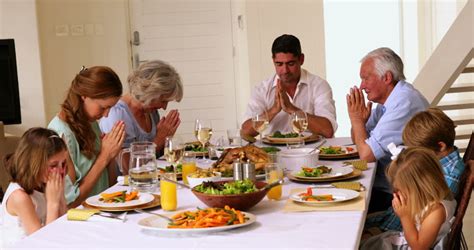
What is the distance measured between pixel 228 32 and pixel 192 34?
34 centimetres

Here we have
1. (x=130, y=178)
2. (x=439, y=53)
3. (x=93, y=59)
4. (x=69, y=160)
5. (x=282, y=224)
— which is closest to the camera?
(x=282, y=224)

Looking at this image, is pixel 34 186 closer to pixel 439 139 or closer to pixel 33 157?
pixel 33 157

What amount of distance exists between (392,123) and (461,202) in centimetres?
88

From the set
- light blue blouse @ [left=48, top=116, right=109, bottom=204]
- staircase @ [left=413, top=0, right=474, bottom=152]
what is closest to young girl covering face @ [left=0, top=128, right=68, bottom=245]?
light blue blouse @ [left=48, top=116, right=109, bottom=204]

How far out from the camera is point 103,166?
3.41 meters

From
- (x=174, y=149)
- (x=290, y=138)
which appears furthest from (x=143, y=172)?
(x=290, y=138)

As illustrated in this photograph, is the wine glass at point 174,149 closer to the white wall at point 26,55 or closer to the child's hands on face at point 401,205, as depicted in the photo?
the child's hands on face at point 401,205

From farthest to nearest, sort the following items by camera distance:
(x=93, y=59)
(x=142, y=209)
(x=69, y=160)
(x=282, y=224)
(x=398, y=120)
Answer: (x=93, y=59), (x=398, y=120), (x=69, y=160), (x=142, y=209), (x=282, y=224)

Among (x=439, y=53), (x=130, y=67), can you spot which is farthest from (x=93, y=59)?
(x=439, y=53)

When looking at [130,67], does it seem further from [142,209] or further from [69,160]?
[142,209]

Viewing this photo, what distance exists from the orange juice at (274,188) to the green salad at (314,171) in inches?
10.7

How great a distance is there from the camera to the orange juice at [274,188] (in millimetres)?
2842

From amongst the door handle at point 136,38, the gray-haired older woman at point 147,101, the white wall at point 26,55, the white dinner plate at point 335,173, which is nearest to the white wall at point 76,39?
the door handle at point 136,38

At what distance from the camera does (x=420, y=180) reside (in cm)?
282
